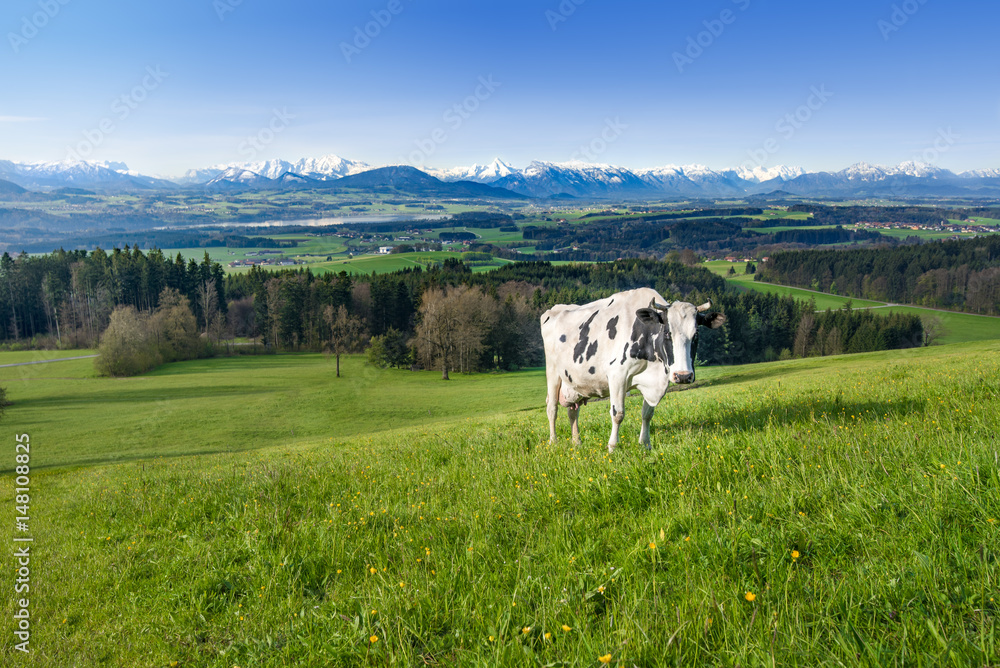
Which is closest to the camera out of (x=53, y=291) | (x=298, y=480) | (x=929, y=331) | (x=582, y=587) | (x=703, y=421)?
(x=582, y=587)

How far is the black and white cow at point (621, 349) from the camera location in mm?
8352

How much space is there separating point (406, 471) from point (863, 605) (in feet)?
23.0

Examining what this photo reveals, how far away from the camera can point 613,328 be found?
Answer: 972cm

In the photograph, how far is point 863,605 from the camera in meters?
3.36

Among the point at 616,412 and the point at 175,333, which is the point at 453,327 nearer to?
the point at 175,333

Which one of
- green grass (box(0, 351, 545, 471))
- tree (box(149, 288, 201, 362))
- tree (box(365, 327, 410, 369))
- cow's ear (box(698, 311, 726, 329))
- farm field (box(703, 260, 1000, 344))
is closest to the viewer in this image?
cow's ear (box(698, 311, 726, 329))

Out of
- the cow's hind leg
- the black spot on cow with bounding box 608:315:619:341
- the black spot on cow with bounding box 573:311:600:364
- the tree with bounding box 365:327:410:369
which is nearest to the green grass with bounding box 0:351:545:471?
the tree with bounding box 365:327:410:369

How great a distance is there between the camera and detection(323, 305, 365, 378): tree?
313ft

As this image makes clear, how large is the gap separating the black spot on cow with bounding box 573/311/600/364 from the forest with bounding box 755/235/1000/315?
18458cm

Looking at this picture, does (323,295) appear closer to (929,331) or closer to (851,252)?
(929,331)

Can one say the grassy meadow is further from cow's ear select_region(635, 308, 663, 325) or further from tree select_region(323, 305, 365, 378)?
tree select_region(323, 305, 365, 378)

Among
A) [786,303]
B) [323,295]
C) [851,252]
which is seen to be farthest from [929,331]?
[323,295]

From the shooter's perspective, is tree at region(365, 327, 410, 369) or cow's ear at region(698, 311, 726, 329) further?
tree at region(365, 327, 410, 369)

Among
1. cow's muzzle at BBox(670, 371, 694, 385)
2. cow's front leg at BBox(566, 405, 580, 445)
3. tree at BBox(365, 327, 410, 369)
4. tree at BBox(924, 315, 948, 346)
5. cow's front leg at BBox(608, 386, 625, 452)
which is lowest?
tree at BBox(924, 315, 948, 346)
